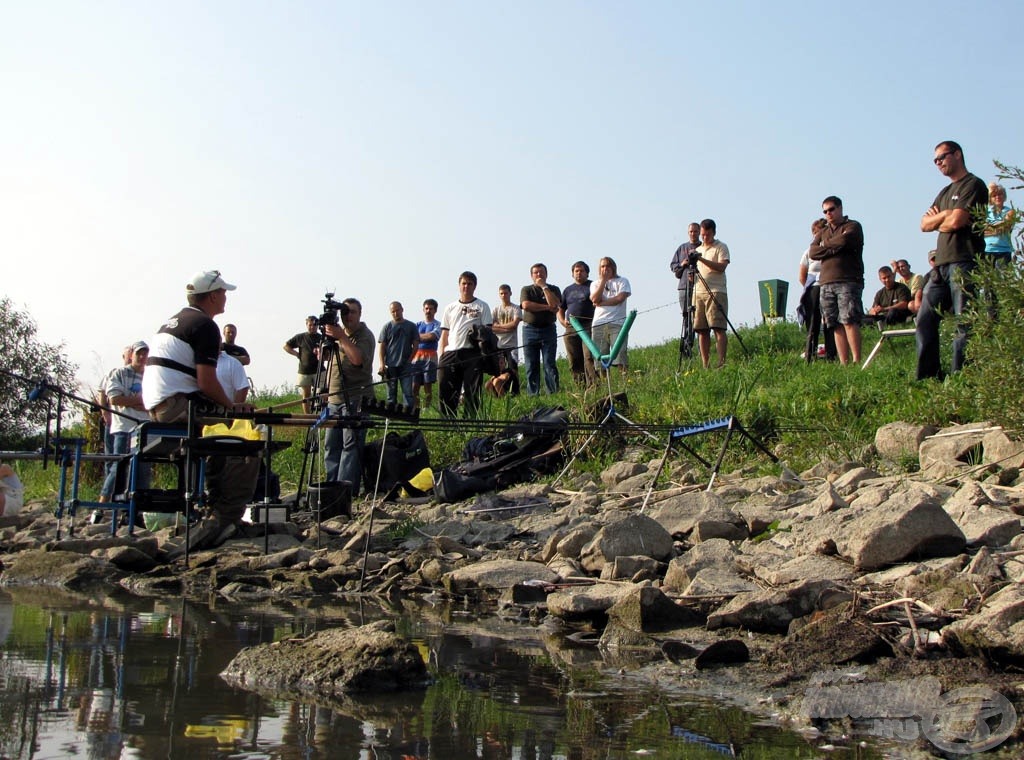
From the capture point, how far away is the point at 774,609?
18.3ft

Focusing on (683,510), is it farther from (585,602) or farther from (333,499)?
(333,499)

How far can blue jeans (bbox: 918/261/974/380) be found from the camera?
9711 mm

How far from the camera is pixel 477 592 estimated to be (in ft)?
24.0

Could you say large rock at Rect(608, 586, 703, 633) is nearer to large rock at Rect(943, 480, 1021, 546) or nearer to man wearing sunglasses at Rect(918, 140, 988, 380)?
large rock at Rect(943, 480, 1021, 546)

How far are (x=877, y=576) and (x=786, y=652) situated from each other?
4.07 feet

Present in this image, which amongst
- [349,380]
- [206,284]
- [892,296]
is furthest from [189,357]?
[892,296]

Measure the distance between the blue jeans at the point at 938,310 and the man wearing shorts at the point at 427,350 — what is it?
704cm

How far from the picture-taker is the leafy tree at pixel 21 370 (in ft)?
117

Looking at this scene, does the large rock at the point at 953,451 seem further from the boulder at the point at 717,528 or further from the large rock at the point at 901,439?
the boulder at the point at 717,528

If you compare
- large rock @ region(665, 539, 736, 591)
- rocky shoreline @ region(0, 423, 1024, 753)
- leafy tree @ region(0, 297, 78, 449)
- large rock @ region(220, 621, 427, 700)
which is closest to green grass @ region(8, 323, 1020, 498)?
rocky shoreline @ region(0, 423, 1024, 753)

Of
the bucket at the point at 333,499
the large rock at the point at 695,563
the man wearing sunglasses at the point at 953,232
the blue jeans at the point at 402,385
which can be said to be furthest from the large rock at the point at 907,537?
the blue jeans at the point at 402,385

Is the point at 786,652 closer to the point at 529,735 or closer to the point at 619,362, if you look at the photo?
the point at 529,735

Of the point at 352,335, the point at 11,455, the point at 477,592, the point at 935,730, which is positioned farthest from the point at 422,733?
the point at 352,335

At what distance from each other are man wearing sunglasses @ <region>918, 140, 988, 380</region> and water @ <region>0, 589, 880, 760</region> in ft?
18.6
